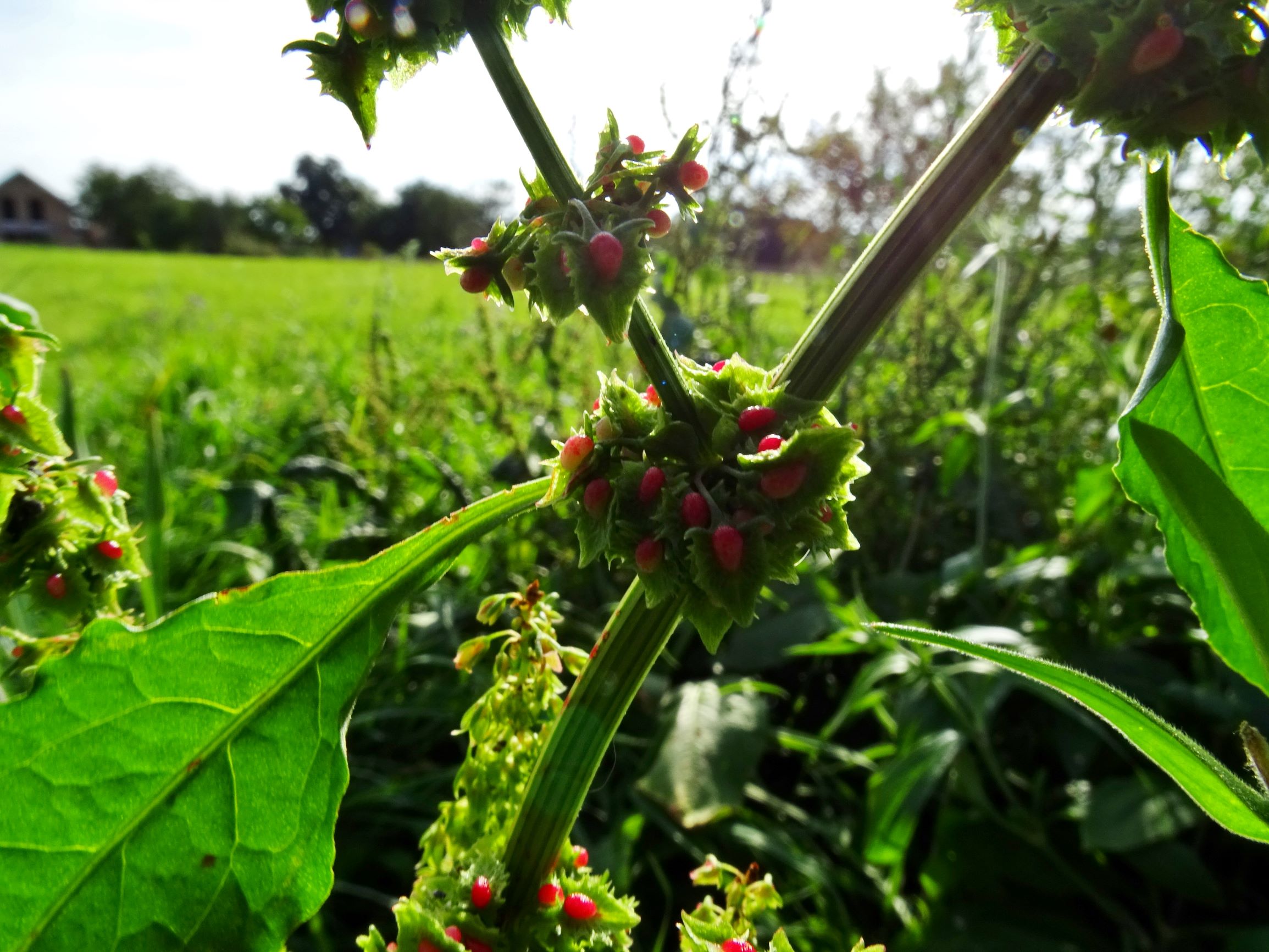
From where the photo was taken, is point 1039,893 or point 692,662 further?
point 692,662

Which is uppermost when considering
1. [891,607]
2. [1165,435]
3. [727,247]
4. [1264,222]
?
[1264,222]

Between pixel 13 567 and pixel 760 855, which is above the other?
pixel 13 567

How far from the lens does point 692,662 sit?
6.32 ft

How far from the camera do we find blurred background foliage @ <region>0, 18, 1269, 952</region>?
1.41 meters

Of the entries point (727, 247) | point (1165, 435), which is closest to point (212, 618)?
point (1165, 435)

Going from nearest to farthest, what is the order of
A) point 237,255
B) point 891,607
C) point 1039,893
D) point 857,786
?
point 1039,893, point 857,786, point 891,607, point 237,255

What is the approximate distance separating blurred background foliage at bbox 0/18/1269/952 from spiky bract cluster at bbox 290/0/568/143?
0.62 metres

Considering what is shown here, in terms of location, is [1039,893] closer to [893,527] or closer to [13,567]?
[893,527]

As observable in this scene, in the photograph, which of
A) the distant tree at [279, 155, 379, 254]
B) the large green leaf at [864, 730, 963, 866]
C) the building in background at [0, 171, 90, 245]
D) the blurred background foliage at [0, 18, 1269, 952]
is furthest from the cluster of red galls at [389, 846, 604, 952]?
the building in background at [0, 171, 90, 245]

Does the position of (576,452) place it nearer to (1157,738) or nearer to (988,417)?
(1157,738)

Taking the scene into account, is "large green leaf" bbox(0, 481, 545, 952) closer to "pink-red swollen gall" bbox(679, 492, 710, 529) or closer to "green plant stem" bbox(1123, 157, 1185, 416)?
"pink-red swollen gall" bbox(679, 492, 710, 529)

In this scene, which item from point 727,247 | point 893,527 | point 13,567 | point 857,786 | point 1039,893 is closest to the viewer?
point 13,567

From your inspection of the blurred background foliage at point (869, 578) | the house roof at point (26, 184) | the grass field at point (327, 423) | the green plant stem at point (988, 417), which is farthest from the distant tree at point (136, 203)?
the green plant stem at point (988, 417)

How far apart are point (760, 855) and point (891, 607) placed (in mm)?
628
